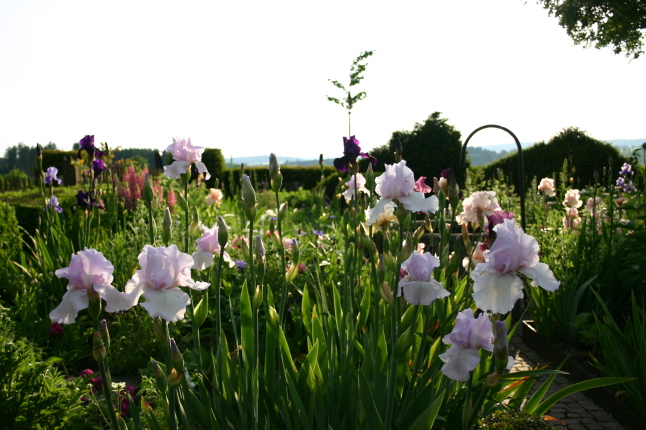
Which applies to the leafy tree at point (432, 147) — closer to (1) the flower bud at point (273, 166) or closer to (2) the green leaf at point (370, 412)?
(1) the flower bud at point (273, 166)

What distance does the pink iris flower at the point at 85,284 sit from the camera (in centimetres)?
124

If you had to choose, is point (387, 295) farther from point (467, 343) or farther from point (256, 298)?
point (256, 298)

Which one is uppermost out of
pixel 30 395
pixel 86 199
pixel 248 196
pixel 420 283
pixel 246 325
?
pixel 248 196

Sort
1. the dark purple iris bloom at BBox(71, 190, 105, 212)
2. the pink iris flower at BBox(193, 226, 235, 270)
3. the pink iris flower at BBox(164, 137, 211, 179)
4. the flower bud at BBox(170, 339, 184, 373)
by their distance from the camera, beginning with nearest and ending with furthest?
the flower bud at BBox(170, 339, 184, 373)
the pink iris flower at BBox(193, 226, 235, 270)
the pink iris flower at BBox(164, 137, 211, 179)
the dark purple iris bloom at BBox(71, 190, 105, 212)

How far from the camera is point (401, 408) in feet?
6.00

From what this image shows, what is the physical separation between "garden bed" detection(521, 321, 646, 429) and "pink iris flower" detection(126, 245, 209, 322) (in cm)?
253

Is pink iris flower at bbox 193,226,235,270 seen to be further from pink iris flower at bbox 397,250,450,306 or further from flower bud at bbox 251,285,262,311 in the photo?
pink iris flower at bbox 397,250,450,306

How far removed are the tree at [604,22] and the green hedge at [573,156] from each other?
6.39m

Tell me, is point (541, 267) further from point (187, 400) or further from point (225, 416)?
point (225, 416)

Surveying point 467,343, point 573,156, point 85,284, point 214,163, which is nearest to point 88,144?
point 85,284

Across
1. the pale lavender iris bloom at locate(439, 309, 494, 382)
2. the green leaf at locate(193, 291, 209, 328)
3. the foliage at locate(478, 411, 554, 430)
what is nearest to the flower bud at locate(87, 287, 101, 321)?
the green leaf at locate(193, 291, 209, 328)

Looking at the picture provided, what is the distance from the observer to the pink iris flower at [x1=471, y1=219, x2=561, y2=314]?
1217 mm

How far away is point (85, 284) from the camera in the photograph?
49.8 inches

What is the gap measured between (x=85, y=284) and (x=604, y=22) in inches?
823
